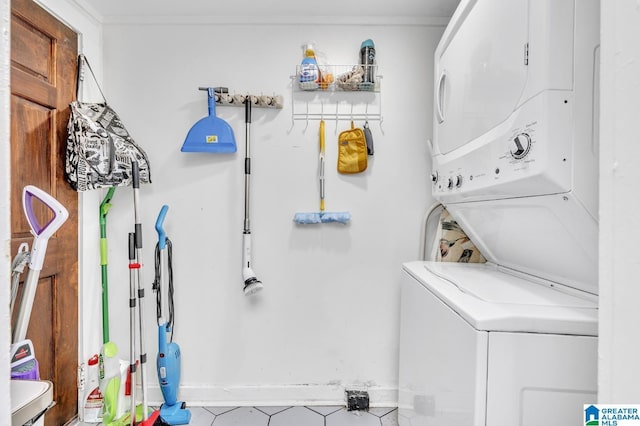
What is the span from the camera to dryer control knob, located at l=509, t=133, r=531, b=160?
911 mm

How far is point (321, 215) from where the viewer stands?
196cm

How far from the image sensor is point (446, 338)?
41.2 inches

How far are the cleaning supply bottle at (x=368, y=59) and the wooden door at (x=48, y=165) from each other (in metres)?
1.61

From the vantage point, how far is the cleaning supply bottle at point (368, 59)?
190 cm

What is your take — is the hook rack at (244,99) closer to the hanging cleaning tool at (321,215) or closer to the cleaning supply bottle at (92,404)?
the hanging cleaning tool at (321,215)

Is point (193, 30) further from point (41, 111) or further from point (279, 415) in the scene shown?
point (279, 415)

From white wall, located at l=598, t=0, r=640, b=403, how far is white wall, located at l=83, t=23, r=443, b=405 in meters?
1.56

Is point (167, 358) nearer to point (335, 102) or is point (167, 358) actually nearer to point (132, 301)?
point (132, 301)

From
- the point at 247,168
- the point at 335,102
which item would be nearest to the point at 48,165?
the point at 247,168

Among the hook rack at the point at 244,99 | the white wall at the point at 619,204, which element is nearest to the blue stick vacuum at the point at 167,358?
the hook rack at the point at 244,99

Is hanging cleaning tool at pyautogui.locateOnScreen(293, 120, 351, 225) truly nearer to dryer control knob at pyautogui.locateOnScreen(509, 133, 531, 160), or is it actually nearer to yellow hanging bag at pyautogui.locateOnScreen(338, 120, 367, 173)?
yellow hanging bag at pyautogui.locateOnScreen(338, 120, 367, 173)

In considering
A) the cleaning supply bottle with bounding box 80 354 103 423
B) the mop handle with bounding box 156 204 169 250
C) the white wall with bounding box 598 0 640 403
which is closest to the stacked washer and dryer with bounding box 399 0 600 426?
the white wall with bounding box 598 0 640 403

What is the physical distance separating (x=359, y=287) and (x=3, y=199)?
1.77 metres

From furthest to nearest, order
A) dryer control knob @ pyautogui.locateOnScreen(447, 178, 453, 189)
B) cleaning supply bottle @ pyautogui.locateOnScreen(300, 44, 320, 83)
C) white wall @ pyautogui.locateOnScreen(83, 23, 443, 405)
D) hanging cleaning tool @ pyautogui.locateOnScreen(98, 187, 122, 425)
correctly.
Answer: white wall @ pyautogui.locateOnScreen(83, 23, 443, 405)
cleaning supply bottle @ pyautogui.locateOnScreen(300, 44, 320, 83)
hanging cleaning tool @ pyautogui.locateOnScreen(98, 187, 122, 425)
dryer control knob @ pyautogui.locateOnScreen(447, 178, 453, 189)
